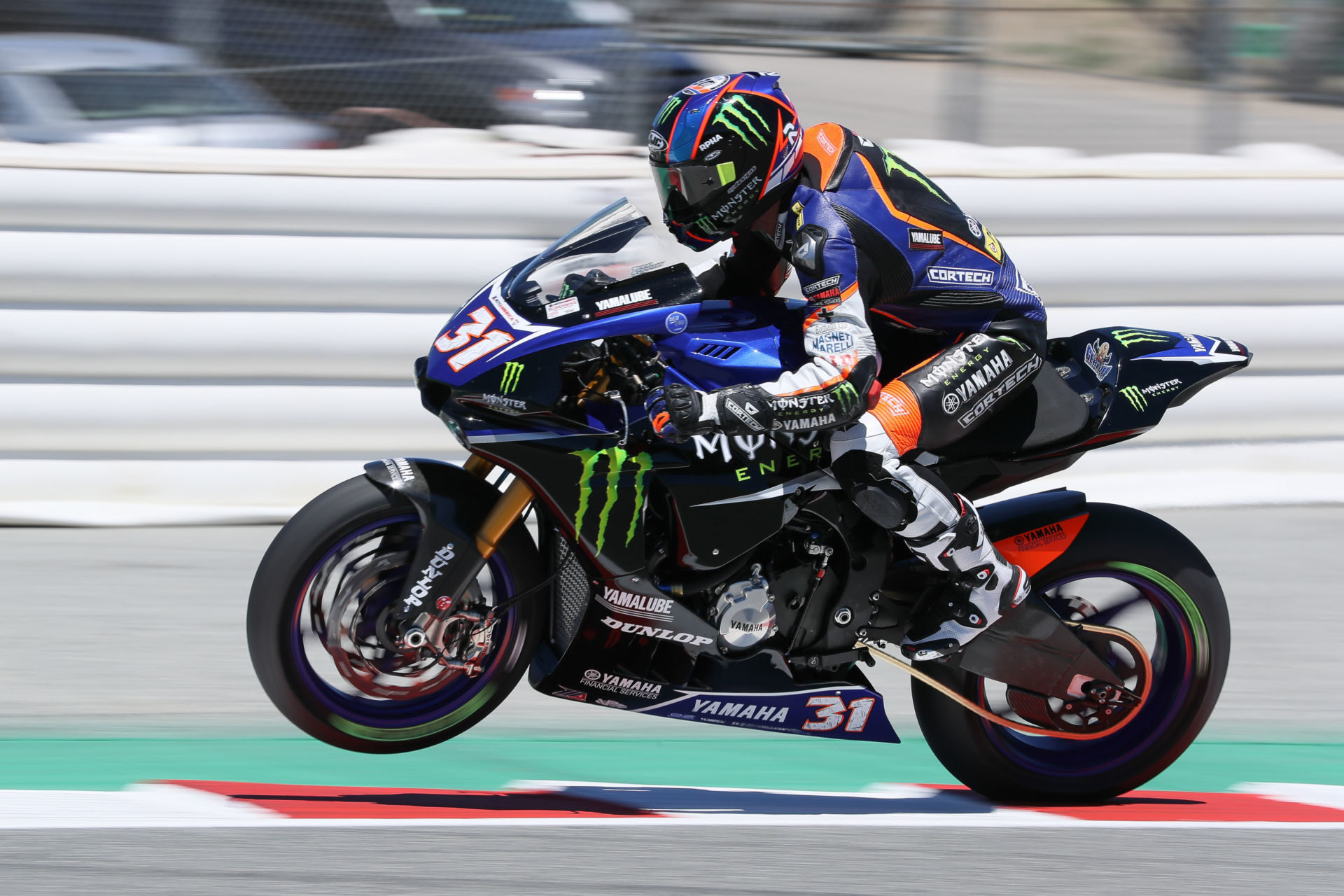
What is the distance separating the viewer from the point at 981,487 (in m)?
3.79

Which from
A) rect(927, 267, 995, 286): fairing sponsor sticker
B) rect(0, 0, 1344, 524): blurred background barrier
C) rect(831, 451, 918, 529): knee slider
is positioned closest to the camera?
rect(831, 451, 918, 529): knee slider

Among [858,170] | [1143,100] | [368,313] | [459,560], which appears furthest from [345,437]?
[1143,100]

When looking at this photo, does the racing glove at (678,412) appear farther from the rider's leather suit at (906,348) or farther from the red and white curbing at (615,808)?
the red and white curbing at (615,808)

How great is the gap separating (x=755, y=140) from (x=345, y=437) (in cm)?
278

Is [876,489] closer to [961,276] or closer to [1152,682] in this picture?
[961,276]

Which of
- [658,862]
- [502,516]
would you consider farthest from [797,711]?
[502,516]

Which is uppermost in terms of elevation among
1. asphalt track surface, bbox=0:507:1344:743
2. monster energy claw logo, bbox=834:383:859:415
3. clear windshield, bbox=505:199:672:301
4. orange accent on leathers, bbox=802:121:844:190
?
orange accent on leathers, bbox=802:121:844:190

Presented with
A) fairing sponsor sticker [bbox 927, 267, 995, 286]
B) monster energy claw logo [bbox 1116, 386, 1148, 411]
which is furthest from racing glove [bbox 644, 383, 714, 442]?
monster energy claw logo [bbox 1116, 386, 1148, 411]

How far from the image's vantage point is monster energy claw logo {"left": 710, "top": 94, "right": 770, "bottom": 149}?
11.2ft

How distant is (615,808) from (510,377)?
3.49ft

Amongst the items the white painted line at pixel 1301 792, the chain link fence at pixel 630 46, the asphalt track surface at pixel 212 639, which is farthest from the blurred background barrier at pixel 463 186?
the white painted line at pixel 1301 792

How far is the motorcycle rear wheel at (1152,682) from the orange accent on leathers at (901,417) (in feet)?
1.81

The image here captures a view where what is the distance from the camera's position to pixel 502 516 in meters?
3.55

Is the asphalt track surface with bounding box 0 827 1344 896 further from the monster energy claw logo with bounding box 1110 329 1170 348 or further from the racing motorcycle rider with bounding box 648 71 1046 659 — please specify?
the monster energy claw logo with bounding box 1110 329 1170 348
